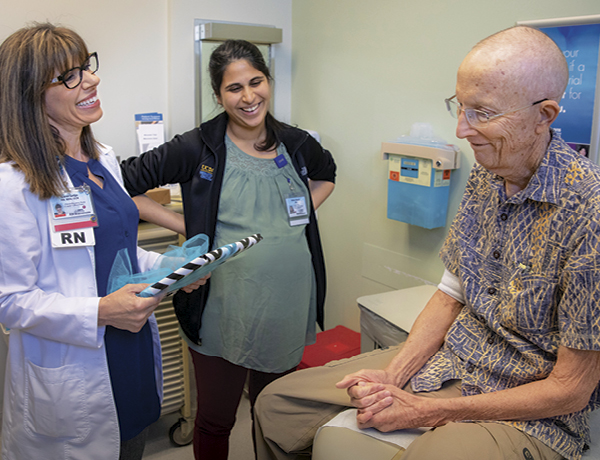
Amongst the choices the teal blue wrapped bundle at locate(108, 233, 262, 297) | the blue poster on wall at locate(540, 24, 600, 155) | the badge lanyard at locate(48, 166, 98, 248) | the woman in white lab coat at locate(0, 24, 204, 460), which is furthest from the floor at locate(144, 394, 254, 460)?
the blue poster on wall at locate(540, 24, 600, 155)

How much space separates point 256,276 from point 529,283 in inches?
35.4

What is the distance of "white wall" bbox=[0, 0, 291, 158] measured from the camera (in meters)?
2.54

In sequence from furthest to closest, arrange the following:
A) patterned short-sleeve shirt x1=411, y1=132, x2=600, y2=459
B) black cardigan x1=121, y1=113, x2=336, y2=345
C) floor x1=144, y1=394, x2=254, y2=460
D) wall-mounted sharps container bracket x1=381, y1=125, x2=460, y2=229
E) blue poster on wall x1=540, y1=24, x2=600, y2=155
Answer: floor x1=144, y1=394, x2=254, y2=460
wall-mounted sharps container bracket x1=381, y1=125, x2=460, y2=229
black cardigan x1=121, y1=113, x2=336, y2=345
blue poster on wall x1=540, y1=24, x2=600, y2=155
patterned short-sleeve shirt x1=411, y1=132, x2=600, y2=459

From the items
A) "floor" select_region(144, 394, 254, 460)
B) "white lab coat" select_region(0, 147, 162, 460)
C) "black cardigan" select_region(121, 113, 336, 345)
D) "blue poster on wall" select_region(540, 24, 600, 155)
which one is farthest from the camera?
"floor" select_region(144, 394, 254, 460)

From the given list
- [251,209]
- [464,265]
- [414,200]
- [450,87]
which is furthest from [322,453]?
[450,87]

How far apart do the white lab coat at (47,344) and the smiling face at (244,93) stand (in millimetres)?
760

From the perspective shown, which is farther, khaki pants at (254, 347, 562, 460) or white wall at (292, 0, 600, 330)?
white wall at (292, 0, 600, 330)

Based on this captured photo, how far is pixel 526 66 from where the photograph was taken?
3.60 ft

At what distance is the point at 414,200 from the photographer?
2266mm

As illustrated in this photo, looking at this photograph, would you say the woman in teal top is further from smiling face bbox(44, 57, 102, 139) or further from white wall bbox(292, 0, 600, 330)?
white wall bbox(292, 0, 600, 330)

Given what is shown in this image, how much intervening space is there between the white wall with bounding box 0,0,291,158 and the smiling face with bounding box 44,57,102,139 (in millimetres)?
1330

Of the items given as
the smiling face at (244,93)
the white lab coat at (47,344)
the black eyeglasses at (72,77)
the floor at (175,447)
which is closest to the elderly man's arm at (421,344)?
the white lab coat at (47,344)

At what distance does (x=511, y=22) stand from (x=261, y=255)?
126 cm

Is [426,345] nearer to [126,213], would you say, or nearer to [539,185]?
[539,185]
